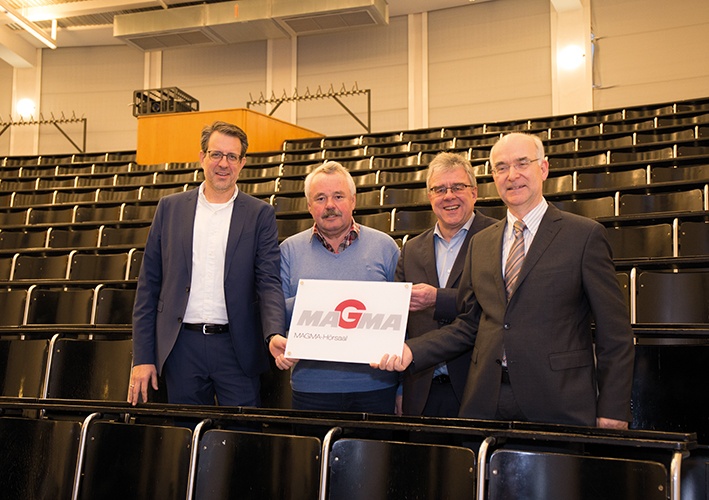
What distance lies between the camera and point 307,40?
34.9 ft

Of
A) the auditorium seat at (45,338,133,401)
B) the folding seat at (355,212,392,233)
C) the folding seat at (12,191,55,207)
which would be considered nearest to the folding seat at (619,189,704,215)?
the folding seat at (355,212,392,233)

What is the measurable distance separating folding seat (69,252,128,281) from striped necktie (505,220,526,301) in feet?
9.13

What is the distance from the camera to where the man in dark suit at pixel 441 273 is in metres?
1.99

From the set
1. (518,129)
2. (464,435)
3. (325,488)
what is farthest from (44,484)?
(518,129)

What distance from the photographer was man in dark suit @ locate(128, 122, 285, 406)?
2047mm

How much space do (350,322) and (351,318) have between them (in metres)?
0.01

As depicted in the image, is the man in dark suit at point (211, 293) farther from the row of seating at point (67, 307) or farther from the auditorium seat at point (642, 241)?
the auditorium seat at point (642, 241)

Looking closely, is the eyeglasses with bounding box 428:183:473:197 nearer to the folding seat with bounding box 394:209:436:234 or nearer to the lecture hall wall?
the folding seat with bounding box 394:209:436:234

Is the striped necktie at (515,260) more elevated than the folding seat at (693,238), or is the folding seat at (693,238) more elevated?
the folding seat at (693,238)

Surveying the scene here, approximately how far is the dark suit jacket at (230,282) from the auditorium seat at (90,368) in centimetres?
55

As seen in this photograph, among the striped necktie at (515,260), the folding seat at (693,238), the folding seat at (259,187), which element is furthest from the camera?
the folding seat at (259,187)

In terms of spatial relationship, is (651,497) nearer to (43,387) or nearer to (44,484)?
(44,484)

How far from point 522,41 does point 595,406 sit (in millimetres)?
8620

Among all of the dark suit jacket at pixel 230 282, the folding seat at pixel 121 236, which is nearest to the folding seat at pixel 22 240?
the folding seat at pixel 121 236
